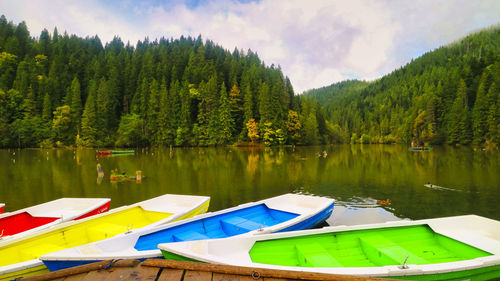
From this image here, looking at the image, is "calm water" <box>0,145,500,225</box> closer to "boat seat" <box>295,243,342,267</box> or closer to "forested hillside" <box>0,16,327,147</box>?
"boat seat" <box>295,243,342,267</box>

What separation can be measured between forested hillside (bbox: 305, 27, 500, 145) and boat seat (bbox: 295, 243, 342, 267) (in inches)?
3117

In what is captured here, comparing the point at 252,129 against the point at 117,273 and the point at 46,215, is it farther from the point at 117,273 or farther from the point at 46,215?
the point at 117,273

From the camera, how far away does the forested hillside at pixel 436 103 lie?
71863 millimetres

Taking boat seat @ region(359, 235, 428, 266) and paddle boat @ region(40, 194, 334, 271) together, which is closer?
paddle boat @ region(40, 194, 334, 271)

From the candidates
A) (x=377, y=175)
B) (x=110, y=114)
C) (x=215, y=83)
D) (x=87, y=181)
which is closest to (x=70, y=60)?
(x=110, y=114)

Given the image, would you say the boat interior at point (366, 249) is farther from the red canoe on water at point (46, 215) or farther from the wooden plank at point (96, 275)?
the red canoe on water at point (46, 215)

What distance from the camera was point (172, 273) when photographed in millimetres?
2818

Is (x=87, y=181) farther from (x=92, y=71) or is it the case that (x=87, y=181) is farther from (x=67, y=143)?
(x=92, y=71)

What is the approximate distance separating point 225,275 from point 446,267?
4.29 m

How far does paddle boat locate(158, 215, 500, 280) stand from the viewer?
4.60 metres

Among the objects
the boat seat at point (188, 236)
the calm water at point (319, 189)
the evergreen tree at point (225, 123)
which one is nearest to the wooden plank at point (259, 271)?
the boat seat at point (188, 236)

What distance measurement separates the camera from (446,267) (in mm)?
4742

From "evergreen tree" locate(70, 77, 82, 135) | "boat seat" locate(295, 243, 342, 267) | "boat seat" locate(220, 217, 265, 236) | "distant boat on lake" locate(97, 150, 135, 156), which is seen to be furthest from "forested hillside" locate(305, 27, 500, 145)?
"evergreen tree" locate(70, 77, 82, 135)

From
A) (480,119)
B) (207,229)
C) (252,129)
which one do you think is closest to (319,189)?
(207,229)
